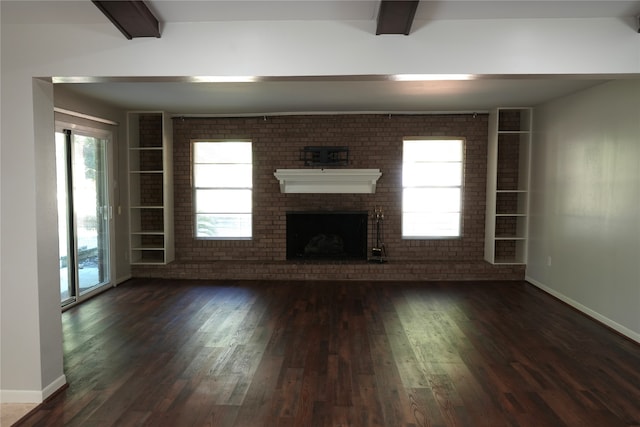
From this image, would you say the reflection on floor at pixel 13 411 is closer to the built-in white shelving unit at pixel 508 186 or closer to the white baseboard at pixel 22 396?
the white baseboard at pixel 22 396

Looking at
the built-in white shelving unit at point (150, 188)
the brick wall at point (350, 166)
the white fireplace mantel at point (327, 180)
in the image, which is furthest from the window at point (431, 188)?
the built-in white shelving unit at point (150, 188)

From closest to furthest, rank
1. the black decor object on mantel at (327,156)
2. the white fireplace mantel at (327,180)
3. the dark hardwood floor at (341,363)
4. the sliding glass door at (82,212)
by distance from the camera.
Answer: the dark hardwood floor at (341,363) → the sliding glass door at (82,212) → the white fireplace mantel at (327,180) → the black decor object on mantel at (327,156)

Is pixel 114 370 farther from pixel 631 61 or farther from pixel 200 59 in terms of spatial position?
pixel 631 61

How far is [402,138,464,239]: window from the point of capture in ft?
21.7

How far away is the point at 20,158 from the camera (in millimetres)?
2777

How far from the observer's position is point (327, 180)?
6445 mm

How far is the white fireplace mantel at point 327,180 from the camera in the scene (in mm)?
6359

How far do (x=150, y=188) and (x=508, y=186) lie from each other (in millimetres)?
5671

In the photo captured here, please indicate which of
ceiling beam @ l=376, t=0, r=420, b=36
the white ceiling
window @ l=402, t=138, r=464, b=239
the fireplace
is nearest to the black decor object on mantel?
the white ceiling

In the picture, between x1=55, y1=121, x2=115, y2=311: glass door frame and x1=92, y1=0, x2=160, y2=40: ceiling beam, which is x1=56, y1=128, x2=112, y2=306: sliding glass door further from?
x1=92, y1=0, x2=160, y2=40: ceiling beam

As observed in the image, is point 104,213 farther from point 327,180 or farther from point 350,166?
point 350,166

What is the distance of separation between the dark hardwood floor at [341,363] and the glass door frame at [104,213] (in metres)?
0.20

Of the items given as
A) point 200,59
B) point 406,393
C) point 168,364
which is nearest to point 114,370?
point 168,364

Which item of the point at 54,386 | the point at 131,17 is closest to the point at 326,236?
the point at 54,386
